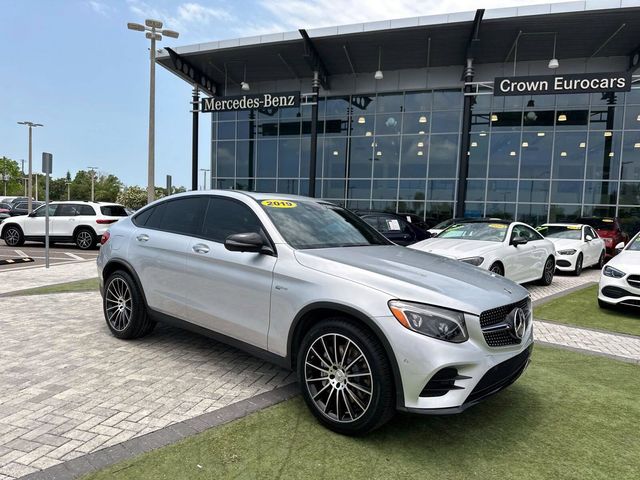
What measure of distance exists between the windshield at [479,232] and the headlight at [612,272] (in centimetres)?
176

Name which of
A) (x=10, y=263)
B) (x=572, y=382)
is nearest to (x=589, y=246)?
(x=572, y=382)

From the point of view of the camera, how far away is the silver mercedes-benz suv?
2580 mm

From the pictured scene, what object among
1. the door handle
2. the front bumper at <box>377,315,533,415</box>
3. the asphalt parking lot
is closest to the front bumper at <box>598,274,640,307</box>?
the front bumper at <box>377,315,533,415</box>

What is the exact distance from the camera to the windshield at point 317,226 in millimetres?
3549

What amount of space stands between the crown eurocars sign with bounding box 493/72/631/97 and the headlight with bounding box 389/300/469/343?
15.7 meters

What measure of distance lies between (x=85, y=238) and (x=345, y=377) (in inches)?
593

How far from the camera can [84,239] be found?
15203mm

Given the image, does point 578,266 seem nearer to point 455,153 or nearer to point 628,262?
point 628,262

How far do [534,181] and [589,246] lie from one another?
416 inches

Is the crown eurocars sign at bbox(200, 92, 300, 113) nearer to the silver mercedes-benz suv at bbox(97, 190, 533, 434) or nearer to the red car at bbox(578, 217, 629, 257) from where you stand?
the red car at bbox(578, 217, 629, 257)

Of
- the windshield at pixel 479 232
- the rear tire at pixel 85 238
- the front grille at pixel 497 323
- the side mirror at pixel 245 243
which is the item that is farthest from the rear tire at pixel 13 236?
the front grille at pixel 497 323

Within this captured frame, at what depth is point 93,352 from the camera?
4.40m

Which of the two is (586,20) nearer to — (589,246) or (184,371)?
(589,246)

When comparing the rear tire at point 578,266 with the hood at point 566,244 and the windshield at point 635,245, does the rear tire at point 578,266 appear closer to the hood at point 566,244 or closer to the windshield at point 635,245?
the hood at point 566,244
